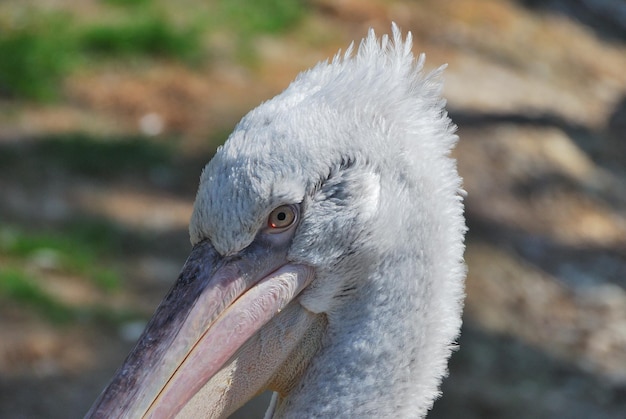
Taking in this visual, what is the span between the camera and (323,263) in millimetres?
2539

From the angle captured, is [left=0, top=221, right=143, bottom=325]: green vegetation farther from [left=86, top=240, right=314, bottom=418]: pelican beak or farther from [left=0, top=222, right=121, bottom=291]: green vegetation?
[left=86, top=240, right=314, bottom=418]: pelican beak

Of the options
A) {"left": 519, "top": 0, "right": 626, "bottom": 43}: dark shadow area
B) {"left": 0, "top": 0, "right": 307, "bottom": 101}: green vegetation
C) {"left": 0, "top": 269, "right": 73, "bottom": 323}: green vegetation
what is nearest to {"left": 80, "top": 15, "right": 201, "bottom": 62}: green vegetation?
{"left": 0, "top": 0, "right": 307, "bottom": 101}: green vegetation

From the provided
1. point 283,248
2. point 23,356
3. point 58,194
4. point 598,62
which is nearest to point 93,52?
point 58,194

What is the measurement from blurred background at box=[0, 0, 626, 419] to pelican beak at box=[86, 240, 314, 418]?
9.24 ft

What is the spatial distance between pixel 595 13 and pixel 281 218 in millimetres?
8315

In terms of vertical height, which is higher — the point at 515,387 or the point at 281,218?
the point at 515,387

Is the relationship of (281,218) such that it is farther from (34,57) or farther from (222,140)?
(34,57)

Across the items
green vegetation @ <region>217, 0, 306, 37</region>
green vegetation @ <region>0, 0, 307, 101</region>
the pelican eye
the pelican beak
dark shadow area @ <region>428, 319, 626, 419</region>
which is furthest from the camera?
green vegetation @ <region>217, 0, 306, 37</region>

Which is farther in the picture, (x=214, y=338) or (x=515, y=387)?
(x=515, y=387)

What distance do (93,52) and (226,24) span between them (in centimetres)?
118

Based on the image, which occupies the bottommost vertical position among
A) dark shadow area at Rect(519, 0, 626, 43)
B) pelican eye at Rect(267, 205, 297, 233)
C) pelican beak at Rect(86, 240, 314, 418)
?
pelican beak at Rect(86, 240, 314, 418)

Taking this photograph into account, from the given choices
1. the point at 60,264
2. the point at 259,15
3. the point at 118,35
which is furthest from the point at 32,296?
the point at 259,15

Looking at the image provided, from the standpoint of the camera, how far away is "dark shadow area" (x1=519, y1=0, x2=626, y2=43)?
980 centimetres

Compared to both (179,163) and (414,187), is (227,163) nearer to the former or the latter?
(414,187)
